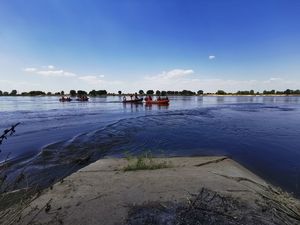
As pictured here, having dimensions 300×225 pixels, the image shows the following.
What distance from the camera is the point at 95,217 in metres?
4.46

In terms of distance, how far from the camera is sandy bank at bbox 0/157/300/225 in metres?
4.32

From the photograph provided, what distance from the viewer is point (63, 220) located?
4.32 metres

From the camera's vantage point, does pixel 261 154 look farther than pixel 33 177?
Yes

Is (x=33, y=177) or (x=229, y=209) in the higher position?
(x=229, y=209)

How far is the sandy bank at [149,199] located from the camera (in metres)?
4.32

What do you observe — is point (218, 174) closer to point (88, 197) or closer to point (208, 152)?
point (88, 197)

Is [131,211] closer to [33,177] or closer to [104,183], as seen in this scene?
[104,183]

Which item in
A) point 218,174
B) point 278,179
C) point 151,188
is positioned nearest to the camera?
point 151,188

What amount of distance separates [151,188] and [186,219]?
1824 millimetres

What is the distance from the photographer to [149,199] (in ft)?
17.0

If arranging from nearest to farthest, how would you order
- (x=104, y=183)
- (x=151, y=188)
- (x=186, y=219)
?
1. (x=186, y=219)
2. (x=151, y=188)
3. (x=104, y=183)

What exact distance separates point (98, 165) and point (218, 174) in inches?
179

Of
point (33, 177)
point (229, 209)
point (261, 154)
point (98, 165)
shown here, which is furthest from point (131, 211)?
point (261, 154)

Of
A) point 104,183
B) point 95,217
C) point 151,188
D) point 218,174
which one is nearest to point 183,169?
point 218,174
